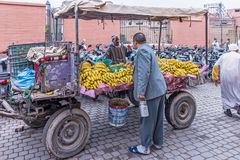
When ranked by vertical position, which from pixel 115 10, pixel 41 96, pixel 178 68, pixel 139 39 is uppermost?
pixel 115 10

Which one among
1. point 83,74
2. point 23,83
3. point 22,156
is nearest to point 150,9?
point 83,74

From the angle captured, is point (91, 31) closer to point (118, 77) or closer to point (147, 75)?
point (118, 77)

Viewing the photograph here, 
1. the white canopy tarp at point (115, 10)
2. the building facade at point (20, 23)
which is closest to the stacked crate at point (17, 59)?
the white canopy tarp at point (115, 10)

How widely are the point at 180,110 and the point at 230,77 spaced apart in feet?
5.35

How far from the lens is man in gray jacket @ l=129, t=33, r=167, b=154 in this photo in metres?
4.05

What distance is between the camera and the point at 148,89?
13.7 ft

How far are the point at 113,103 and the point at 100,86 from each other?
82 cm

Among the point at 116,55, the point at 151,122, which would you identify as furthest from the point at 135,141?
the point at 116,55

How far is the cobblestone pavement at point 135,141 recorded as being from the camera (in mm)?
4352

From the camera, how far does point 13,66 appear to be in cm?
480

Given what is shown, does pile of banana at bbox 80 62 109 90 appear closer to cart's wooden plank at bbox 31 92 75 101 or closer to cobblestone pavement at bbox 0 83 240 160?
cart's wooden plank at bbox 31 92 75 101

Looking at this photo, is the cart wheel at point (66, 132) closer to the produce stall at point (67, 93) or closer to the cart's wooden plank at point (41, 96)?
the produce stall at point (67, 93)

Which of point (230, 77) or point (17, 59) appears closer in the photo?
point (17, 59)

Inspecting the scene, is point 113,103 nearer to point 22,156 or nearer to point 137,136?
point 137,136
